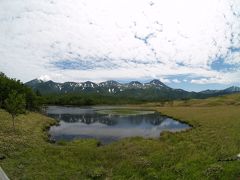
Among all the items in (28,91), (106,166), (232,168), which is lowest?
(106,166)

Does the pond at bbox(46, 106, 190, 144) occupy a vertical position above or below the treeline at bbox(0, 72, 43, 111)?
below

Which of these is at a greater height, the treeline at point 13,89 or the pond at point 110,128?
the treeline at point 13,89

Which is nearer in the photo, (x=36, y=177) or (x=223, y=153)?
(x=36, y=177)

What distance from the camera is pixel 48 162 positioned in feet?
93.7

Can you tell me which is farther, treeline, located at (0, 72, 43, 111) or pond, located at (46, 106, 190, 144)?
treeline, located at (0, 72, 43, 111)

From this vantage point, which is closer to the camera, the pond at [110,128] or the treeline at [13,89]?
the pond at [110,128]

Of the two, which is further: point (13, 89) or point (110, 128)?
point (13, 89)

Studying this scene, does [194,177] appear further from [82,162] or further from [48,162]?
[48,162]

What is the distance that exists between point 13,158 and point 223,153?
21789mm

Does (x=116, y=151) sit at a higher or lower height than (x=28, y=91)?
lower

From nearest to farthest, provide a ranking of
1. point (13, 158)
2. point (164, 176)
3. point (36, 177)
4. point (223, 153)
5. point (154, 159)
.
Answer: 1. point (164, 176)
2. point (36, 177)
3. point (223, 153)
4. point (154, 159)
5. point (13, 158)

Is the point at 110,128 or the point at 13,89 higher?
the point at 13,89

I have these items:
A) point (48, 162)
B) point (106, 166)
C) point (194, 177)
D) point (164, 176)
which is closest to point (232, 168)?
point (194, 177)

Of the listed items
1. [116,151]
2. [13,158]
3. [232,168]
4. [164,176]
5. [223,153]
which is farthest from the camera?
[116,151]
